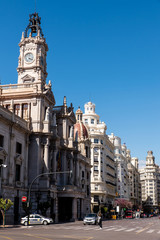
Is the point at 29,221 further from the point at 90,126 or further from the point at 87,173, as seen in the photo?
the point at 90,126

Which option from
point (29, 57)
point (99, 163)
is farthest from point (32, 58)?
point (99, 163)

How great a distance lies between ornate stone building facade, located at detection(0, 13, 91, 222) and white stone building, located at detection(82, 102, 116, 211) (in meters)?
23.8

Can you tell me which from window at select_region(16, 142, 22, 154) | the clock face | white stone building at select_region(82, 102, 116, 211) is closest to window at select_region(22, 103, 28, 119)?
window at select_region(16, 142, 22, 154)

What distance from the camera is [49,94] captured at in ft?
210

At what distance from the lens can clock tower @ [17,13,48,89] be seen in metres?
68.3

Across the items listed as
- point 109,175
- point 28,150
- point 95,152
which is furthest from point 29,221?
point 109,175

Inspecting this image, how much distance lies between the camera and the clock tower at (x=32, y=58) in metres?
68.3

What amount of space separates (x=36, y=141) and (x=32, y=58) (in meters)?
19.2

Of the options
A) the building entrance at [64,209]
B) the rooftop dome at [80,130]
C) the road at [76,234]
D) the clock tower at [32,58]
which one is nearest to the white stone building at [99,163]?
the rooftop dome at [80,130]

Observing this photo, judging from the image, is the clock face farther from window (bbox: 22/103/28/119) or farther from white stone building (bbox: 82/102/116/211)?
→ white stone building (bbox: 82/102/116/211)

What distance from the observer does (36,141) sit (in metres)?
58.8

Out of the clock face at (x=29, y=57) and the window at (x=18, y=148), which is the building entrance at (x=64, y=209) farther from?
the clock face at (x=29, y=57)

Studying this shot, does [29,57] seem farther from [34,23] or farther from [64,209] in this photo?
[64,209]

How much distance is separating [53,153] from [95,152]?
43.1 meters
